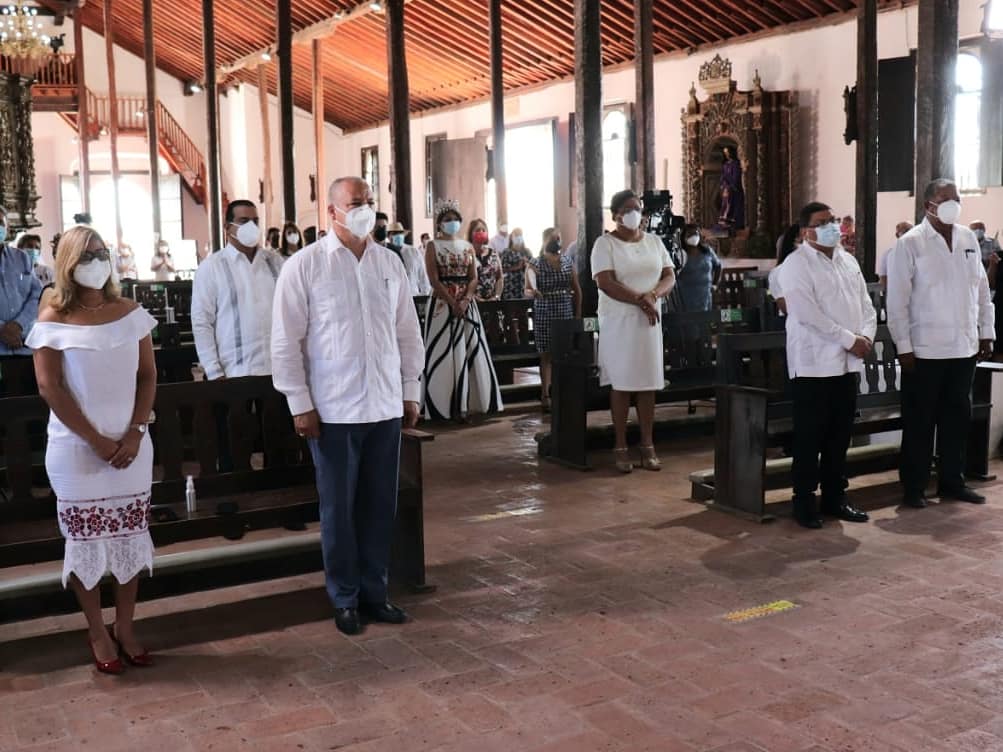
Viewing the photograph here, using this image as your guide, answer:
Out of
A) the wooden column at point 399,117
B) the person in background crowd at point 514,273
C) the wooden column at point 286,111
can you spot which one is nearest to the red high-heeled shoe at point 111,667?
the person in background crowd at point 514,273

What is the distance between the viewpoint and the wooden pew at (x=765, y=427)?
5.31 metres

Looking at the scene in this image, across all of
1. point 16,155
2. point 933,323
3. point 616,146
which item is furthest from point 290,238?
point 16,155

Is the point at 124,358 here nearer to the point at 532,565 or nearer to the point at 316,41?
the point at 532,565

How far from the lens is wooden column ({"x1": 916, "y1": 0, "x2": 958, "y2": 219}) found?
7.46m

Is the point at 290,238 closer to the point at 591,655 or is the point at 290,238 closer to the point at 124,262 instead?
the point at 591,655

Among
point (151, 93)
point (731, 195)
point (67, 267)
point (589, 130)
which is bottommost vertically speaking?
point (67, 267)

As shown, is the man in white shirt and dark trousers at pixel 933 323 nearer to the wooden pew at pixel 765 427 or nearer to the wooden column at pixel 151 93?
the wooden pew at pixel 765 427

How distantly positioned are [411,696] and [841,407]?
2.65 m

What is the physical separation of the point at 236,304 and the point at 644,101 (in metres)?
9.12

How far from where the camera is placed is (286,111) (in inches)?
556

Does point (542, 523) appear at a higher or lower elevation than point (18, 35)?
lower

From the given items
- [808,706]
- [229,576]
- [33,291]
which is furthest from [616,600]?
[33,291]

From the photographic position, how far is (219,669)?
140 inches

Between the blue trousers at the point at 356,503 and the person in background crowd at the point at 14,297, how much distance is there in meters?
2.65
